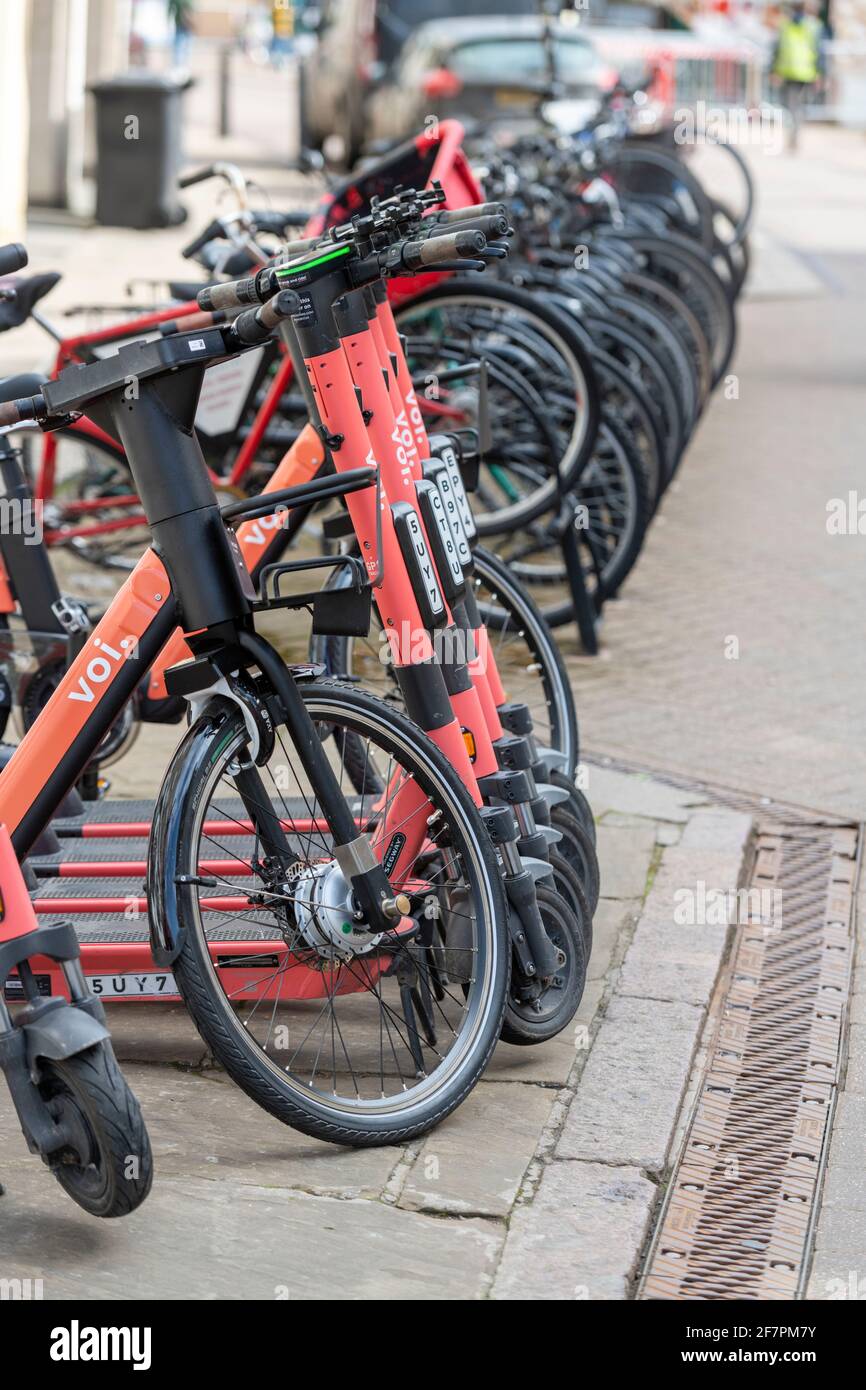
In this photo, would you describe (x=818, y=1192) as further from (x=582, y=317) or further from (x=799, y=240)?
(x=799, y=240)

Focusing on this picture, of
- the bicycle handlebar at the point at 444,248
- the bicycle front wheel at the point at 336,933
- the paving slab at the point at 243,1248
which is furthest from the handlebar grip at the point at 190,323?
the paving slab at the point at 243,1248

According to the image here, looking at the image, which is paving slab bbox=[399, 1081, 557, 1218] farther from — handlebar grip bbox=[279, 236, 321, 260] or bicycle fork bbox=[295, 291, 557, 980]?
handlebar grip bbox=[279, 236, 321, 260]

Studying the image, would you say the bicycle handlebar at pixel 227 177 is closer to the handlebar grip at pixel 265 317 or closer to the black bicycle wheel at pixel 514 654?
the black bicycle wheel at pixel 514 654

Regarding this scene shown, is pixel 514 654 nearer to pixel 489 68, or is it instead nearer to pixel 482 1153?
pixel 482 1153

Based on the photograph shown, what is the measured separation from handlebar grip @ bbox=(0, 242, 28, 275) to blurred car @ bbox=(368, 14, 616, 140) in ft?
45.3

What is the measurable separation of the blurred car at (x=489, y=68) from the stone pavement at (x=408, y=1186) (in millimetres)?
13763

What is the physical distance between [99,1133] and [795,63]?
2677cm

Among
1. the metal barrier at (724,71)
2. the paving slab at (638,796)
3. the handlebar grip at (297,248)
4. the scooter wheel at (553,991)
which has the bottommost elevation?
the metal barrier at (724,71)

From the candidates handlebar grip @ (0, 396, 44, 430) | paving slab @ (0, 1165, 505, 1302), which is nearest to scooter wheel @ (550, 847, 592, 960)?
paving slab @ (0, 1165, 505, 1302)

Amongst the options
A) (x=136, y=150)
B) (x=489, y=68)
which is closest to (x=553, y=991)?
(x=136, y=150)

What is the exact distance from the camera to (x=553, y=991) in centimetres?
376

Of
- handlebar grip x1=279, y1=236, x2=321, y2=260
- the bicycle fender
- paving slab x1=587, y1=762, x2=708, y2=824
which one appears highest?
handlebar grip x1=279, y1=236, x2=321, y2=260

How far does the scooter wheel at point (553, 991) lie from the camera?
368 centimetres

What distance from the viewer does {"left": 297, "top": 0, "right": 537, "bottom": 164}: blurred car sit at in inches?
769
